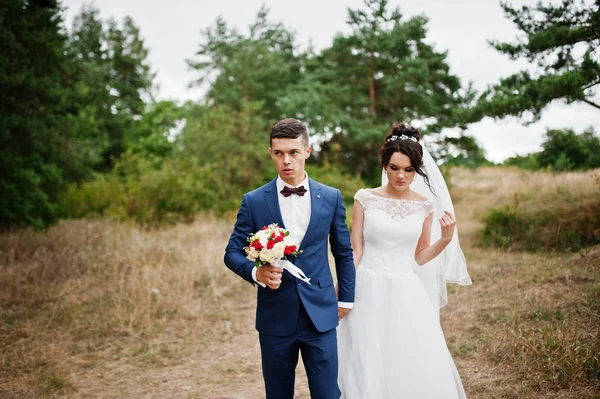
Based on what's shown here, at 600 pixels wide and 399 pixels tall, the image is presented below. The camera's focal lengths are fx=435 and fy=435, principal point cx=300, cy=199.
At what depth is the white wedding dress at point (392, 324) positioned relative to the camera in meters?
3.36

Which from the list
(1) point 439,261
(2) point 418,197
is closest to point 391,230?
(2) point 418,197

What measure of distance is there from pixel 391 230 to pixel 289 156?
4.33 feet

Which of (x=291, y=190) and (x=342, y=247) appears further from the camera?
(x=342, y=247)

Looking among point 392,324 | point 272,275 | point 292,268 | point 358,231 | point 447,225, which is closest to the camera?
point 272,275

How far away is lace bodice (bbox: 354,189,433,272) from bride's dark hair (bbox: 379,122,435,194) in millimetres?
308

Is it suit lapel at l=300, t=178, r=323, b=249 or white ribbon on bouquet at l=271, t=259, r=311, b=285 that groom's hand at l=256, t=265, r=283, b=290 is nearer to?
white ribbon on bouquet at l=271, t=259, r=311, b=285

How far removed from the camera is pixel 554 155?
21297mm

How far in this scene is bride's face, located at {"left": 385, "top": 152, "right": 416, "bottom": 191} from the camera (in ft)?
11.8

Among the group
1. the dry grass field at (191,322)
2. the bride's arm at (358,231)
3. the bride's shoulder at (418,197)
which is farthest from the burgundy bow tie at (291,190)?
the dry grass field at (191,322)

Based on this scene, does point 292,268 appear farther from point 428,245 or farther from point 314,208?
point 428,245

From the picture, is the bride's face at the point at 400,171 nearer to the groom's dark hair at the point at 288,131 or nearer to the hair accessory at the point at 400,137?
the hair accessory at the point at 400,137

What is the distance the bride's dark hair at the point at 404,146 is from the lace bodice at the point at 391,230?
0.31m

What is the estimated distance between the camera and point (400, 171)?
365 cm

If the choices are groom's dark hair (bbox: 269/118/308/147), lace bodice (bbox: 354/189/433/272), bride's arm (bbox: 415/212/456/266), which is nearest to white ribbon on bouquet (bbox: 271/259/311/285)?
groom's dark hair (bbox: 269/118/308/147)
